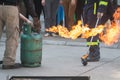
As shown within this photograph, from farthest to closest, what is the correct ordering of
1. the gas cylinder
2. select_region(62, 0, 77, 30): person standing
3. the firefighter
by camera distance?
select_region(62, 0, 77, 30): person standing < the firefighter < the gas cylinder

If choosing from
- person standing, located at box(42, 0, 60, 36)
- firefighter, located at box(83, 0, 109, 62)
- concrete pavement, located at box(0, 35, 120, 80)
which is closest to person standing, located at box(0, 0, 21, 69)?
concrete pavement, located at box(0, 35, 120, 80)

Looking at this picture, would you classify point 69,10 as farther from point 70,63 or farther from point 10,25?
point 10,25

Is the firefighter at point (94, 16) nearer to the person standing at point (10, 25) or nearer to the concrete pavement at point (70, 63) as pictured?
the concrete pavement at point (70, 63)

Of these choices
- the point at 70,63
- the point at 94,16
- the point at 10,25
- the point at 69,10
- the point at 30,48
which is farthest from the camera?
the point at 69,10

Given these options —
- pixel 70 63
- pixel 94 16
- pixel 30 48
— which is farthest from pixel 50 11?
pixel 30 48

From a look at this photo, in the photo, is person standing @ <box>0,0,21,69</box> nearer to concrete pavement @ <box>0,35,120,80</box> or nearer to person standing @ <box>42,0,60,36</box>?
concrete pavement @ <box>0,35,120,80</box>

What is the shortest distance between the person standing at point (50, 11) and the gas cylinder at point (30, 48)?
4361 millimetres

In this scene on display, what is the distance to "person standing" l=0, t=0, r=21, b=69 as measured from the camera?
7.75 meters

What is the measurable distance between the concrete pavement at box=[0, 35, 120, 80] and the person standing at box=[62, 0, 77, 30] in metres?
1.11

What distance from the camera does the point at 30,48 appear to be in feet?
26.5

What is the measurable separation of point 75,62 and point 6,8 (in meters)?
1.95

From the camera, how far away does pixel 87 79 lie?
4961 millimetres

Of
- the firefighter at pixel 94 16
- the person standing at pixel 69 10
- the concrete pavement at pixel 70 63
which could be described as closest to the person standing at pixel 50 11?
the person standing at pixel 69 10

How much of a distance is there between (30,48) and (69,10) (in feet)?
15.4
